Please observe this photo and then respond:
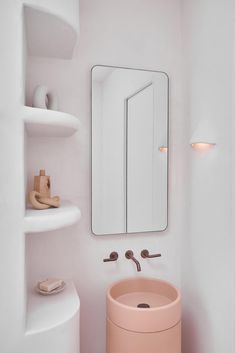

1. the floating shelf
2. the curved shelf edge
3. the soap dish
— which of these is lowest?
the soap dish

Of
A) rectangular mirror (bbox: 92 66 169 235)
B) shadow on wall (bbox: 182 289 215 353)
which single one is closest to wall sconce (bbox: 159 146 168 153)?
rectangular mirror (bbox: 92 66 169 235)

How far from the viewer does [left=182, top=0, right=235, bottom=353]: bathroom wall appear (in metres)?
1.45

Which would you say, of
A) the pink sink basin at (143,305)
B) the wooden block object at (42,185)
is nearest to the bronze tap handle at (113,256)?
the pink sink basin at (143,305)

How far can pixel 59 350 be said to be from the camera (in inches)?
47.5

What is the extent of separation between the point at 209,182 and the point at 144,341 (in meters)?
0.85

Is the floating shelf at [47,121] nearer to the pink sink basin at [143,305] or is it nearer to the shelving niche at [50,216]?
the shelving niche at [50,216]

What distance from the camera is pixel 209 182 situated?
159 centimetres

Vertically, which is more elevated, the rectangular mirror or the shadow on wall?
the rectangular mirror

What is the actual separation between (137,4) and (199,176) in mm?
1105

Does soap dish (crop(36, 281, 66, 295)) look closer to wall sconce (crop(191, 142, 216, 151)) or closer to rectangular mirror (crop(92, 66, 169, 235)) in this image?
rectangular mirror (crop(92, 66, 169, 235))

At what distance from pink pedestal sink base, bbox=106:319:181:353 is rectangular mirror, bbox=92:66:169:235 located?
0.54 m

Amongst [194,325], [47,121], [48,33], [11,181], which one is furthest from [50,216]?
[194,325]

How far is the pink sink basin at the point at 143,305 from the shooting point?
4.52 feet

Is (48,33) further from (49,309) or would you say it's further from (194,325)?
(194,325)
